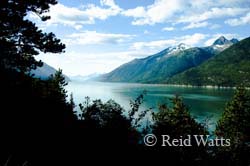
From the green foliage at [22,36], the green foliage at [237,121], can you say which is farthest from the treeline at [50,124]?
the green foliage at [237,121]

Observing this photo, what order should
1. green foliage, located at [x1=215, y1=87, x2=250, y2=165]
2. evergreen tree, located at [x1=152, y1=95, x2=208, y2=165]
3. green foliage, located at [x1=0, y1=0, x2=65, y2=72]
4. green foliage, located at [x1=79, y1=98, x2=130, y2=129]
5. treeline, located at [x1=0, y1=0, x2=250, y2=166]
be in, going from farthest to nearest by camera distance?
1. green foliage, located at [x1=215, y1=87, x2=250, y2=165]
2. green foliage, located at [x1=0, y1=0, x2=65, y2=72]
3. evergreen tree, located at [x1=152, y1=95, x2=208, y2=165]
4. green foliage, located at [x1=79, y1=98, x2=130, y2=129]
5. treeline, located at [x1=0, y1=0, x2=250, y2=166]

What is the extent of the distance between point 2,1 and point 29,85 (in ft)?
22.9

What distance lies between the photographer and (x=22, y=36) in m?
21.8

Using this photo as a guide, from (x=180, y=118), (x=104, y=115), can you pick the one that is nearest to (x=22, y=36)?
(x=104, y=115)

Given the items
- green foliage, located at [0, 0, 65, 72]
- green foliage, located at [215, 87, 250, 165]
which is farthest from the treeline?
green foliage, located at [215, 87, 250, 165]

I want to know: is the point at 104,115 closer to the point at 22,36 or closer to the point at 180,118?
the point at 22,36

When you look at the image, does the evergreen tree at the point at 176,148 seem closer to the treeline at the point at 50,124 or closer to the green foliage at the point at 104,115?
the treeline at the point at 50,124

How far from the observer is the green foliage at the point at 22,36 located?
2041cm

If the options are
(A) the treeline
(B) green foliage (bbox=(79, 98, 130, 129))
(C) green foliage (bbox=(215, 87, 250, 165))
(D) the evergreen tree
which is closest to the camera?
(A) the treeline

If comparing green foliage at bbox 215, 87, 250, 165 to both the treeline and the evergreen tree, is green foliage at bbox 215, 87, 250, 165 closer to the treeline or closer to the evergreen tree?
the evergreen tree

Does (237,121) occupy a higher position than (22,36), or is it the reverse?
(22,36)

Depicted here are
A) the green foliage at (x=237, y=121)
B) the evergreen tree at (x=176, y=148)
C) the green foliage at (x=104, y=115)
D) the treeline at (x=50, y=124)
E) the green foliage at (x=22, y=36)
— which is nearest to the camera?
the treeline at (x=50, y=124)

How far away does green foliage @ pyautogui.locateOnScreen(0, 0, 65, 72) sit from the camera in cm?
2041

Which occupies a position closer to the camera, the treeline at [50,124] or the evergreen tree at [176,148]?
the treeline at [50,124]
